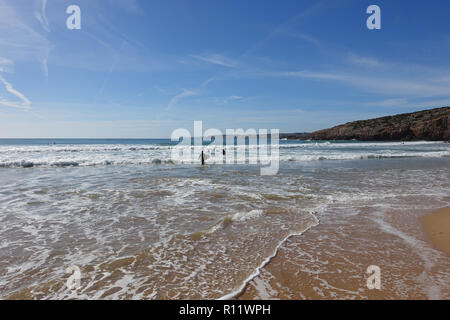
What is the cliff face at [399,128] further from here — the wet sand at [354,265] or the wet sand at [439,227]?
the wet sand at [354,265]

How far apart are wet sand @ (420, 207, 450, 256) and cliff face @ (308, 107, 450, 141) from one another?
77.3m

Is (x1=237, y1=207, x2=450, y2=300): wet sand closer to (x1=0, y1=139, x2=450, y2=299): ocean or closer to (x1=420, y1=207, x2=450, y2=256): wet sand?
(x1=0, y1=139, x2=450, y2=299): ocean

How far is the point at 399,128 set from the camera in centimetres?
7425

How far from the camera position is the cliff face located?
2643 inches

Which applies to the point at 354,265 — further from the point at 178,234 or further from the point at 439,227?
the point at 178,234

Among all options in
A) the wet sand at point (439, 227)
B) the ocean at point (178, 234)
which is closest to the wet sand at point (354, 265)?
the ocean at point (178, 234)

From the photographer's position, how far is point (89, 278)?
3.71 m

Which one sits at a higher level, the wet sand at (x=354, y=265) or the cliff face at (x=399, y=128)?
the cliff face at (x=399, y=128)

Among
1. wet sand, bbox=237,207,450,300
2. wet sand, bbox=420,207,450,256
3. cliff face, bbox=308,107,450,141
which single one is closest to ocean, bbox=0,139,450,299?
wet sand, bbox=237,207,450,300

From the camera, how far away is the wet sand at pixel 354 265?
3.26 m

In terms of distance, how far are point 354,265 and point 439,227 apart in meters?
3.32

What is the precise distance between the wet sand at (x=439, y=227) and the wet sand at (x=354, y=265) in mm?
152
